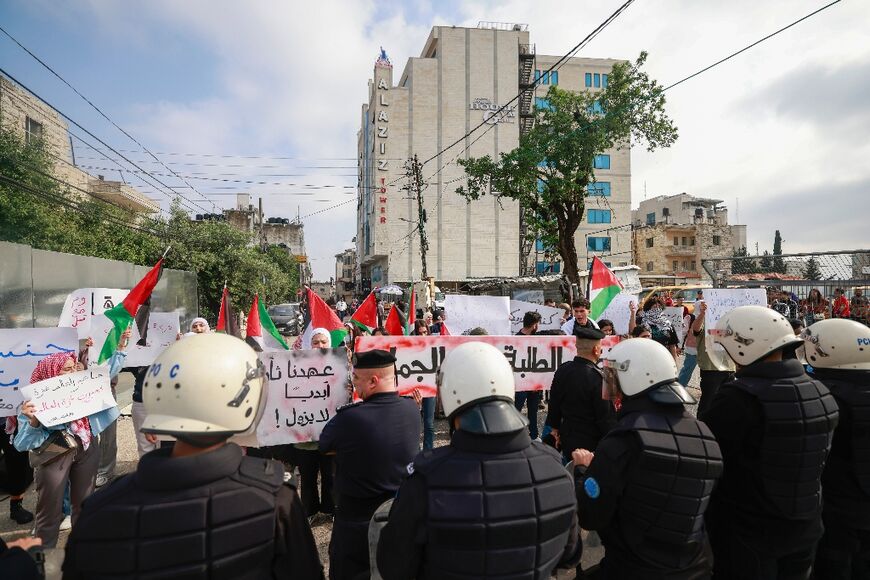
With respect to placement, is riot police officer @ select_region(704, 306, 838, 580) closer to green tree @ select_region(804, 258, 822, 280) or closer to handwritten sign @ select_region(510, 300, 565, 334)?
handwritten sign @ select_region(510, 300, 565, 334)

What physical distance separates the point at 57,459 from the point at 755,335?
5386 mm

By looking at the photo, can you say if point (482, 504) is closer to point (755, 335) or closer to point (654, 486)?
point (654, 486)

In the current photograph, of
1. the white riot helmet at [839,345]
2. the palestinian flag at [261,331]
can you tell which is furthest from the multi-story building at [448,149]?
the white riot helmet at [839,345]

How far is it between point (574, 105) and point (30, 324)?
19.0 m

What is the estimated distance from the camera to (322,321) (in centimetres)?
614

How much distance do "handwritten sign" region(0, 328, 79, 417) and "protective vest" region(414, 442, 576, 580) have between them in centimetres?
490

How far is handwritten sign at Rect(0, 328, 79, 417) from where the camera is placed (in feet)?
16.1

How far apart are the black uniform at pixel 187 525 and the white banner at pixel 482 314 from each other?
6.17 m

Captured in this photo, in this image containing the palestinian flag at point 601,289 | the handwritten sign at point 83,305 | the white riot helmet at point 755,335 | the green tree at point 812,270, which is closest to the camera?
the white riot helmet at point 755,335

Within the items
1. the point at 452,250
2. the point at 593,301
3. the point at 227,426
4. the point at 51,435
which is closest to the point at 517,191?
the point at 593,301

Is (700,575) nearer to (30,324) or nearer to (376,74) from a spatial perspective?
(30,324)

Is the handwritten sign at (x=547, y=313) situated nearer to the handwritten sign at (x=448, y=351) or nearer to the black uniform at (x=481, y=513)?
the handwritten sign at (x=448, y=351)

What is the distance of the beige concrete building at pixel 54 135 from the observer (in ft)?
66.8

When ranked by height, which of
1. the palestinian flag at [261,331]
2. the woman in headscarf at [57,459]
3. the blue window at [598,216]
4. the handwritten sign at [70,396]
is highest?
the blue window at [598,216]
